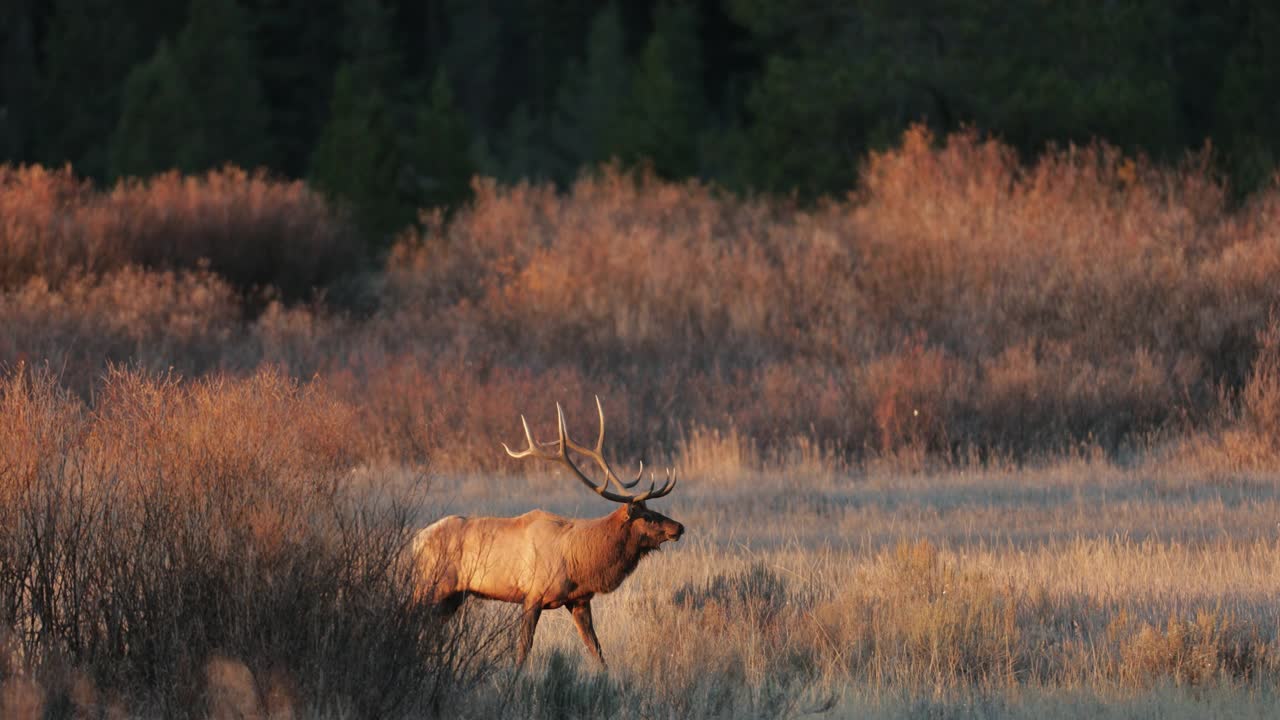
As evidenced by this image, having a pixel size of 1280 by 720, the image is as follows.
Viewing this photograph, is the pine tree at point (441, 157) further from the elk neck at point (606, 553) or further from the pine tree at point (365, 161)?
the elk neck at point (606, 553)

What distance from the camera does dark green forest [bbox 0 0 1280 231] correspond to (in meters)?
29.7

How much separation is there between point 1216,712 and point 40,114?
3993 cm

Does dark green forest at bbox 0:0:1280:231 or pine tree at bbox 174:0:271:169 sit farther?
pine tree at bbox 174:0:271:169

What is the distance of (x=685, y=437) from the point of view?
16.2 meters

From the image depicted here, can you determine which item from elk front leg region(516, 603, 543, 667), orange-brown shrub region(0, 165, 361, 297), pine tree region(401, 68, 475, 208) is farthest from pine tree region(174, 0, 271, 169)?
elk front leg region(516, 603, 543, 667)

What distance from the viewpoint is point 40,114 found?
42844mm

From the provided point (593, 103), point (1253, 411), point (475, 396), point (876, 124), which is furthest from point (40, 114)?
point (1253, 411)

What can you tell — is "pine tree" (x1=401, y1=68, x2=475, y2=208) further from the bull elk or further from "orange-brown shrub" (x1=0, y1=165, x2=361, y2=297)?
the bull elk

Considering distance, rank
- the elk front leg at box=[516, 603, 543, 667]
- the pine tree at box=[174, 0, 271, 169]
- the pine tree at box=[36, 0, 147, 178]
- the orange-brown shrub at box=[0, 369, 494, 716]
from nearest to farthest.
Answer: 1. the orange-brown shrub at box=[0, 369, 494, 716]
2. the elk front leg at box=[516, 603, 543, 667]
3. the pine tree at box=[174, 0, 271, 169]
4. the pine tree at box=[36, 0, 147, 178]

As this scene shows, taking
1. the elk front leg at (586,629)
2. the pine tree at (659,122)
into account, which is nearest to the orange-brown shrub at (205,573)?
the elk front leg at (586,629)

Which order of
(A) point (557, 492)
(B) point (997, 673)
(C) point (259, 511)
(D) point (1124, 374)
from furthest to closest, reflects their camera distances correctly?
(D) point (1124, 374) → (A) point (557, 492) → (B) point (997, 673) → (C) point (259, 511)

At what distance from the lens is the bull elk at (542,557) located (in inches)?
286

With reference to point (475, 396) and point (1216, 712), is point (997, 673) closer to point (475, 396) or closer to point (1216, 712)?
point (1216, 712)

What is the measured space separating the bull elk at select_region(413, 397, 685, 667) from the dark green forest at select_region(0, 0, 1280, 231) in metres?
17.1
